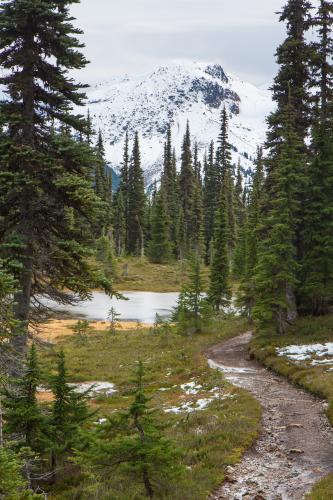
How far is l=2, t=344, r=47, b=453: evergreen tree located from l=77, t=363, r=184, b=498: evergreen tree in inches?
80.4

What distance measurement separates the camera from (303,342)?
2462 cm

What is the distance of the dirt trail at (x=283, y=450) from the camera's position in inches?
406

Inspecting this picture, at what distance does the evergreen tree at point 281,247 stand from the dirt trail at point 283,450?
667 cm

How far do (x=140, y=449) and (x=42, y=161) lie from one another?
8.45 metres

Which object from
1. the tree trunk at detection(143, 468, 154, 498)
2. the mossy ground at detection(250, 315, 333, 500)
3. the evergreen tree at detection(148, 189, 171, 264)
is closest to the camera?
the tree trunk at detection(143, 468, 154, 498)

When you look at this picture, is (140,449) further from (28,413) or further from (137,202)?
(137,202)

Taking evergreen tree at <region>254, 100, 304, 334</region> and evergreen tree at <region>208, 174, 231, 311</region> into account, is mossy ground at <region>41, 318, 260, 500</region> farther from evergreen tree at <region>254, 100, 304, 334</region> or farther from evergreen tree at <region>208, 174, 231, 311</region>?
evergreen tree at <region>208, 174, 231, 311</region>

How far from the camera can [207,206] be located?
3762 inches

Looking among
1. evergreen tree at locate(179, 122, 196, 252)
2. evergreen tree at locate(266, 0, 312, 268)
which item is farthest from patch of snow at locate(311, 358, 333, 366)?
evergreen tree at locate(179, 122, 196, 252)

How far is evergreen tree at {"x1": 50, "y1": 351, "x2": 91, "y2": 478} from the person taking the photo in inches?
460

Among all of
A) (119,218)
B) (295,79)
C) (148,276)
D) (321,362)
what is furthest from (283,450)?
(119,218)

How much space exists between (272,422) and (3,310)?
9.74 meters

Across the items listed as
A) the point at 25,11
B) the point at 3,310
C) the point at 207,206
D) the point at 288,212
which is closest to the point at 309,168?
the point at 288,212

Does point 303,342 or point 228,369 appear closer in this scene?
point 228,369
